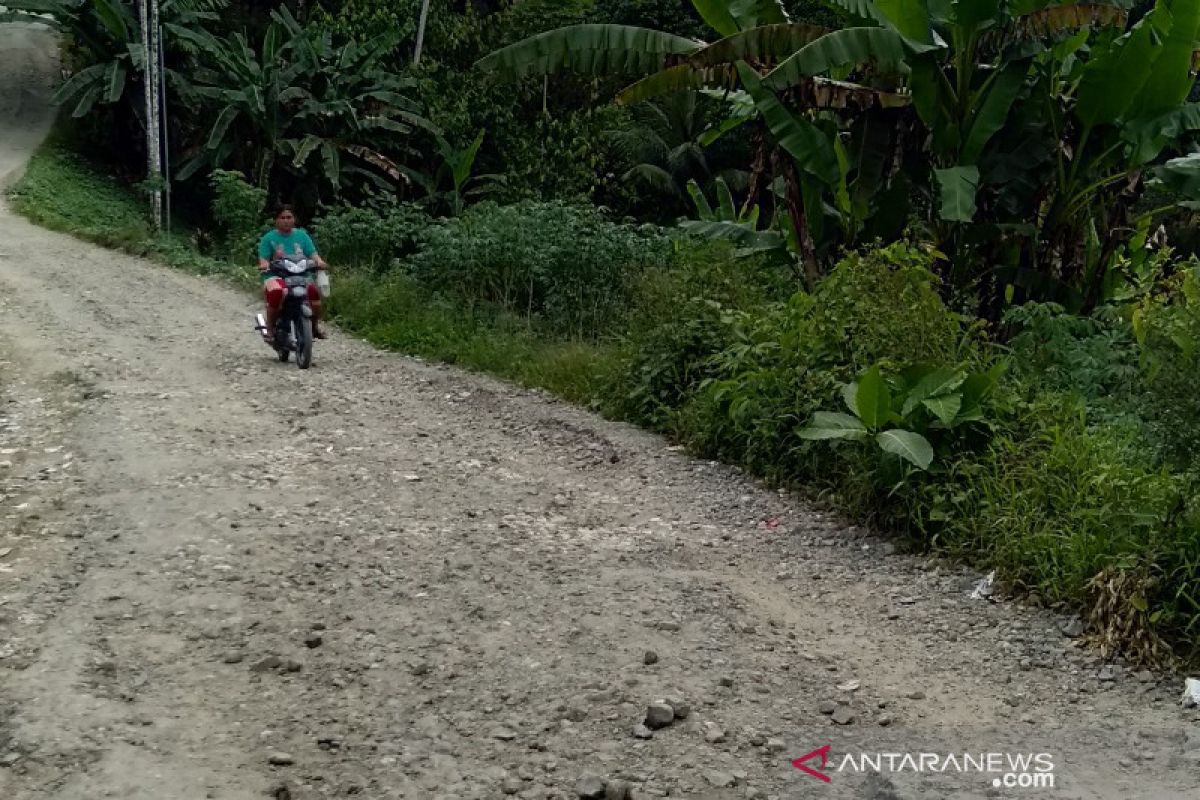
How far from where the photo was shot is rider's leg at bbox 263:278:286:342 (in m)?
10.1

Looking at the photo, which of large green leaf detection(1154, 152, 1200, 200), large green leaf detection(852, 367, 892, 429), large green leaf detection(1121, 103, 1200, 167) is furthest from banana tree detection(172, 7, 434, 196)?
large green leaf detection(852, 367, 892, 429)

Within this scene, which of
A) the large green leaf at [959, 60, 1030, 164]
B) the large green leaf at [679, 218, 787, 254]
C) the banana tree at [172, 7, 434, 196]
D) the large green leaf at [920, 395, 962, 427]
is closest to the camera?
the large green leaf at [920, 395, 962, 427]

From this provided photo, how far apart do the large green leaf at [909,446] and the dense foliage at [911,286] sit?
1.1 inches

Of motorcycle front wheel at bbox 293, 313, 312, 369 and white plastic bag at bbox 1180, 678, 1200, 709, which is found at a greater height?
white plastic bag at bbox 1180, 678, 1200, 709

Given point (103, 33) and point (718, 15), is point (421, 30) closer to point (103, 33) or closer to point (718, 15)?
point (103, 33)

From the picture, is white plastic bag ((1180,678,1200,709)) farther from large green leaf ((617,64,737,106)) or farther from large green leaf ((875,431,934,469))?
large green leaf ((617,64,737,106))

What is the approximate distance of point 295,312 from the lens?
1031 cm

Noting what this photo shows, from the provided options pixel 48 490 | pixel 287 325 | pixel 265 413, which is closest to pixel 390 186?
pixel 287 325

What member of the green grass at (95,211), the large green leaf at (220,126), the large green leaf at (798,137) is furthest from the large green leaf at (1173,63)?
the large green leaf at (220,126)

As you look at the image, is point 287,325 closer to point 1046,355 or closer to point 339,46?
point 1046,355

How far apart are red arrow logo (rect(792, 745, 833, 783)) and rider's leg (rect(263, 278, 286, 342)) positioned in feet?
24.6

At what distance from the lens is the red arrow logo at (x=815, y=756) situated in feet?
12.3

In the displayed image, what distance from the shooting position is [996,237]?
9.12 m

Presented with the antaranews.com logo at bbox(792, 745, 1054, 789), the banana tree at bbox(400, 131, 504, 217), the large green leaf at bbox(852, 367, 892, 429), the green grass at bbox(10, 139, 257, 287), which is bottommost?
the green grass at bbox(10, 139, 257, 287)
